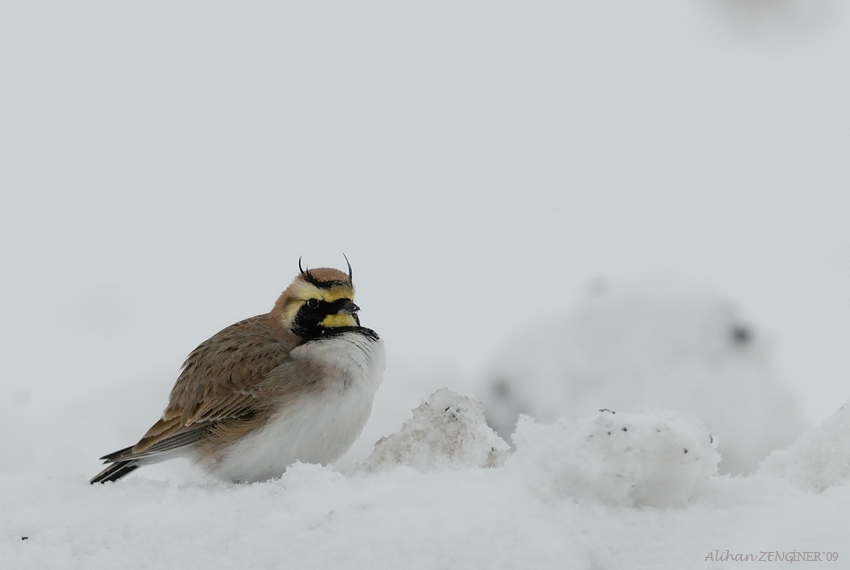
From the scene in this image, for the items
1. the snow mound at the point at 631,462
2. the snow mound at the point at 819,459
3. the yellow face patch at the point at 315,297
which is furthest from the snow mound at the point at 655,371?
the snow mound at the point at 631,462

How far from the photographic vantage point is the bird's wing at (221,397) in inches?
154

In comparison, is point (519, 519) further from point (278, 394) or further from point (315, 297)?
point (315, 297)

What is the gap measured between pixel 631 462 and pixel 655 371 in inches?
163

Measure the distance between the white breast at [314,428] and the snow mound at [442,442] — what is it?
19.8 inches

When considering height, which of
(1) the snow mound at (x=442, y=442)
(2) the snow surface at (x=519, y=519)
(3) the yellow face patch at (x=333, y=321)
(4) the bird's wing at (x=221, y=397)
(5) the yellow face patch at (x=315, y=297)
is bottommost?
(2) the snow surface at (x=519, y=519)

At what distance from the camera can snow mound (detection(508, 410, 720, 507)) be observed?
2400 millimetres

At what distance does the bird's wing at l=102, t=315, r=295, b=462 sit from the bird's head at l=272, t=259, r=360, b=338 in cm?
12

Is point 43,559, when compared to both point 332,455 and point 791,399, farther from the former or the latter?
point 791,399

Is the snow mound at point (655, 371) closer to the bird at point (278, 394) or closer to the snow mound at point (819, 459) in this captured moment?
the bird at point (278, 394)

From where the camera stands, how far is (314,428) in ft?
12.6

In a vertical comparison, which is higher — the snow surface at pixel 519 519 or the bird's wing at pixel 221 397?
the bird's wing at pixel 221 397

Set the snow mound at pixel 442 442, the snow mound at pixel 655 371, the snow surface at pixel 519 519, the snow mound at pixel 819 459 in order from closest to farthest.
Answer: the snow surface at pixel 519 519, the snow mound at pixel 819 459, the snow mound at pixel 442 442, the snow mound at pixel 655 371

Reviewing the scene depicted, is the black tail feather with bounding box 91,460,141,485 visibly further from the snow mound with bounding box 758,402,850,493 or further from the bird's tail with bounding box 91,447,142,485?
the snow mound with bounding box 758,402,850,493

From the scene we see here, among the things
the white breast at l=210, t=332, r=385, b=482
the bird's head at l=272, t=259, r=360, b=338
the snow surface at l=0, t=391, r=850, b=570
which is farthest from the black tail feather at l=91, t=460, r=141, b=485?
the snow surface at l=0, t=391, r=850, b=570
